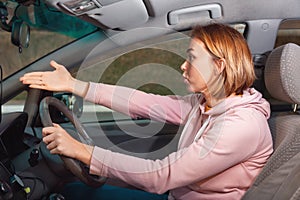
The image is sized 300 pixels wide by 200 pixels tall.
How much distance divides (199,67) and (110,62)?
2.02 ft

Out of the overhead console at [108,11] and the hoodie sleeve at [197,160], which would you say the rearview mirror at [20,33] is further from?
the hoodie sleeve at [197,160]

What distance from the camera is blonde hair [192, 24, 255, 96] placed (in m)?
1.51

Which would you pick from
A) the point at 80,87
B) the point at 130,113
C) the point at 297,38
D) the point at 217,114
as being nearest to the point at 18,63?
the point at 80,87

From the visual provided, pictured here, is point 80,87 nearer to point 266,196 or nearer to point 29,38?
point 29,38

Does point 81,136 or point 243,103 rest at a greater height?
point 243,103

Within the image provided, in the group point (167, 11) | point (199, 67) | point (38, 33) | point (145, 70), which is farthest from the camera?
point (145, 70)

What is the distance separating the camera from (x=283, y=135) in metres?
1.66

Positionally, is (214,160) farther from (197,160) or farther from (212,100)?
(212,100)

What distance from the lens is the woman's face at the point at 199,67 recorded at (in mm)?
1516

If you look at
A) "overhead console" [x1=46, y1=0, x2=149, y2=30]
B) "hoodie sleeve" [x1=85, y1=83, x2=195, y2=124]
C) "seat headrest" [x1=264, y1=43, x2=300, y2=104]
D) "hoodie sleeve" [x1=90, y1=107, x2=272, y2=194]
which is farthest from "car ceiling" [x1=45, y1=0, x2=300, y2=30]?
"hoodie sleeve" [x1=90, y1=107, x2=272, y2=194]

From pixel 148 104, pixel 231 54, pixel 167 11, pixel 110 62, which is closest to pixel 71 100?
pixel 110 62

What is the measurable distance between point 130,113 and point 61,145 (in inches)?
21.0

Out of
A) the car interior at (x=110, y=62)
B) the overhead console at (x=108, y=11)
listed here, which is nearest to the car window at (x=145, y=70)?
the car interior at (x=110, y=62)

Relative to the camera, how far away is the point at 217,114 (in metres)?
1.54
